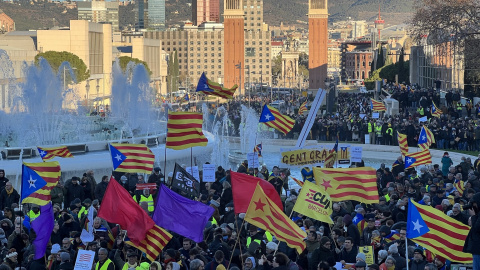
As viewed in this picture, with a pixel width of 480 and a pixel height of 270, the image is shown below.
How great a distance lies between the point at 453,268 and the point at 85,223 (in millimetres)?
5322

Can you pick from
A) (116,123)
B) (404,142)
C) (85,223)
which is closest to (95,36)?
(116,123)

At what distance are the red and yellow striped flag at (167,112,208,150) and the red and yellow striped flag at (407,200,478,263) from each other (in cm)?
796

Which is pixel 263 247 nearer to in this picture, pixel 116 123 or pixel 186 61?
pixel 116 123

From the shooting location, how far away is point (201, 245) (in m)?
11.5

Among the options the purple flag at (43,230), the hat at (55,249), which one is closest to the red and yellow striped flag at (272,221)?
the hat at (55,249)

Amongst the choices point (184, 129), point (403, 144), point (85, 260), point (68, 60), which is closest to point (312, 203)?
point (85, 260)

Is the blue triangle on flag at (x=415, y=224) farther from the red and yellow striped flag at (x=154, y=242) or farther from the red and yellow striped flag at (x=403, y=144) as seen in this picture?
the red and yellow striped flag at (x=403, y=144)

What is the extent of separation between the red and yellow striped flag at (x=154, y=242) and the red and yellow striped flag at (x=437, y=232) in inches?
110

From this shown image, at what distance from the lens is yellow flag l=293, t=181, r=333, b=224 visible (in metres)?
11.1

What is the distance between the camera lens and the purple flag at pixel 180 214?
10.7m

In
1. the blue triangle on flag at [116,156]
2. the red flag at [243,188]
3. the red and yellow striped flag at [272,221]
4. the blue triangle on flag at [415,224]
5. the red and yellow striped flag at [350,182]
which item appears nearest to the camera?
the blue triangle on flag at [415,224]

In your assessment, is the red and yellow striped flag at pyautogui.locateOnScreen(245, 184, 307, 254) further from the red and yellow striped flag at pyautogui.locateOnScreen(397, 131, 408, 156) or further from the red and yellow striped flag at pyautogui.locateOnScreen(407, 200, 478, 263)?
the red and yellow striped flag at pyautogui.locateOnScreen(397, 131, 408, 156)

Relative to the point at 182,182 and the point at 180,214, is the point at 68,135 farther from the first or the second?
the point at 180,214

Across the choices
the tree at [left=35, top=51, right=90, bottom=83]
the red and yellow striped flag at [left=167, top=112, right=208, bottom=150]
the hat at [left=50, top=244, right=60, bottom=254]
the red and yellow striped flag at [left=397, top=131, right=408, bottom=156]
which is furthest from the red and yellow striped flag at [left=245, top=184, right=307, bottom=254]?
the tree at [left=35, top=51, right=90, bottom=83]
